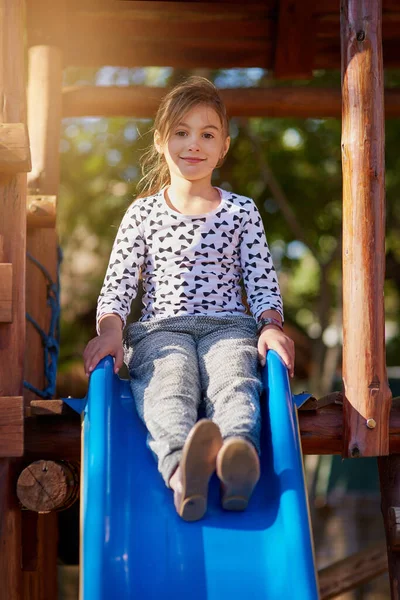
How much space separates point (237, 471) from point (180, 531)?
30 cm

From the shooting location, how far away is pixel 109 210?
937cm

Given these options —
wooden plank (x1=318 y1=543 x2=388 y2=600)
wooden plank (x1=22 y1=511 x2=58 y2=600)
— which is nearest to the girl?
wooden plank (x1=22 y1=511 x2=58 y2=600)

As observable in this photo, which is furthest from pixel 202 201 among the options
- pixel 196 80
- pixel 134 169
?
pixel 134 169

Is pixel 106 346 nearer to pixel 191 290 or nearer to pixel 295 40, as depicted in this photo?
pixel 191 290

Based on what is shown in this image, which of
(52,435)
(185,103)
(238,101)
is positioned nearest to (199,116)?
(185,103)

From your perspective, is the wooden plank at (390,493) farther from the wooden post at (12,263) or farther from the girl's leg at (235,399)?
the wooden post at (12,263)

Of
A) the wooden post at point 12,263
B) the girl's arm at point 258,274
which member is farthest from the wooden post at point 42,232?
the girl's arm at point 258,274

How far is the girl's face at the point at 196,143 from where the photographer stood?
11.7 feet

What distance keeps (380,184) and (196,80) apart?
0.91 metres

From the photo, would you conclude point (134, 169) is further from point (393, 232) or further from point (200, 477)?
point (200, 477)

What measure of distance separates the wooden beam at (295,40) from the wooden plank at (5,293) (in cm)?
311

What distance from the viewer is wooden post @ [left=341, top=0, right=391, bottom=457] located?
3484 mm

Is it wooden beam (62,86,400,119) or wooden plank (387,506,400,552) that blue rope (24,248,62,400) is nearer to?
wooden beam (62,86,400,119)

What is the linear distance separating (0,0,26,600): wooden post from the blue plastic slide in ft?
1.37
